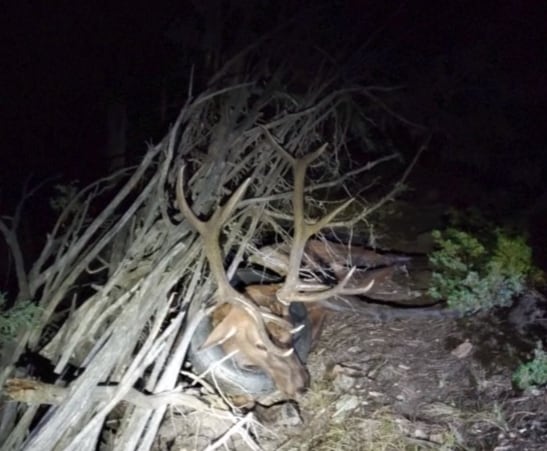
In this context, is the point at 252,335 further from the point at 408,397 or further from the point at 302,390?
the point at 408,397

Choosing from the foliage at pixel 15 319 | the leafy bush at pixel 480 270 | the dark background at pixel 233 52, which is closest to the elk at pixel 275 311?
the foliage at pixel 15 319

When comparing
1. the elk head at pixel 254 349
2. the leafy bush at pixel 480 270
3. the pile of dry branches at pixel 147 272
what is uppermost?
the pile of dry branches at pixel 147 272

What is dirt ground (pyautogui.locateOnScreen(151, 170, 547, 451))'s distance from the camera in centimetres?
421

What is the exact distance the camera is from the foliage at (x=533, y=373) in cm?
443

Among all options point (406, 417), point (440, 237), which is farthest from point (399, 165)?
point (406, 417)

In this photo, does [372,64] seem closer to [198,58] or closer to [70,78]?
[198,58]

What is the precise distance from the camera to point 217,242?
13.7 feet

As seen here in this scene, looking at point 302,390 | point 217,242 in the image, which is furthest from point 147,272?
point 302,390

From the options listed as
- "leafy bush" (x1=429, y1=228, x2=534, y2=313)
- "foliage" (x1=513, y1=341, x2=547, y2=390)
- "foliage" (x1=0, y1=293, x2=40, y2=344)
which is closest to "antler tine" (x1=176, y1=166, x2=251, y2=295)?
"foliage" (x1=0, y1=293, x2=40, y2=344)

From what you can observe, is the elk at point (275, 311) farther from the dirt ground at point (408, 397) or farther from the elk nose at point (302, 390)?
the dirt ground at point (408, 397)

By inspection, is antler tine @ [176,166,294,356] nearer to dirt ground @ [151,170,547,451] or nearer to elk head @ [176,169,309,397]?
elk head @ [176,169,309,397]

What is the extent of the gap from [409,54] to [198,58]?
192 centimetres

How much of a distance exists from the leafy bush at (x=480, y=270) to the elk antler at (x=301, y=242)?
1.32 meters

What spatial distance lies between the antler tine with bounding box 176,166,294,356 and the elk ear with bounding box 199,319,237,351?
192 mm
